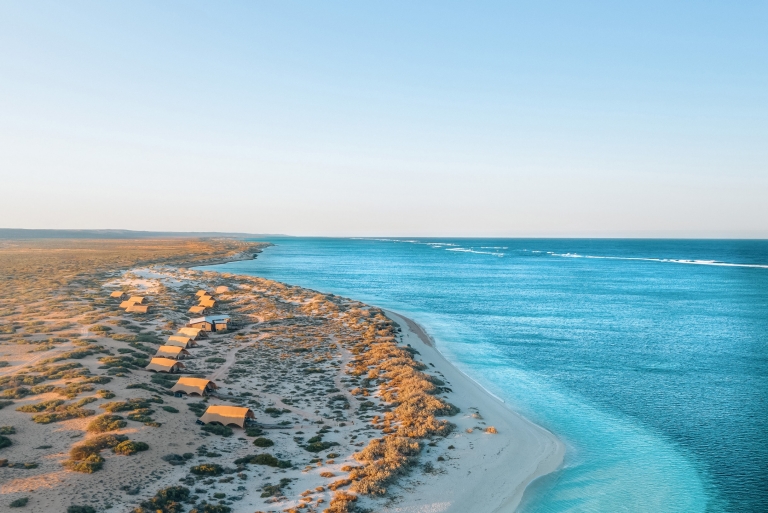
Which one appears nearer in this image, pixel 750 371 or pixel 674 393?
pixel 674 393

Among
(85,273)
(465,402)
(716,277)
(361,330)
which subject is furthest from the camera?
(716,277)

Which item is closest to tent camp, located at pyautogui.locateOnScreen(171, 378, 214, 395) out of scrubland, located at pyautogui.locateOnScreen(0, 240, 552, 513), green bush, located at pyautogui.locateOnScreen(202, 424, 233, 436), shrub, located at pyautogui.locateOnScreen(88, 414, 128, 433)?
scrubland, located at pyautogui.locateOnScreen(0, 240, 552, 513)

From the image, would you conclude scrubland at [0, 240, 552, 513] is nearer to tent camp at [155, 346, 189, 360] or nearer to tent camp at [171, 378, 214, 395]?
tent camp at [171, 378, 214, 395]

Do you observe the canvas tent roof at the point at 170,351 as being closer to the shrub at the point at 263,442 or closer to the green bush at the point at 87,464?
the shrub at the point at 263,442

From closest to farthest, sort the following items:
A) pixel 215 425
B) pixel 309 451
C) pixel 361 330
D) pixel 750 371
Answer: pixel 309 451, pixel 215 425, pixel 750 371, pixel 361 330

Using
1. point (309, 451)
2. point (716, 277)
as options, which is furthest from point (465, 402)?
point (716, 277)

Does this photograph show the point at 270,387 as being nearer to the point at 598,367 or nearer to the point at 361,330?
the point at 361,330

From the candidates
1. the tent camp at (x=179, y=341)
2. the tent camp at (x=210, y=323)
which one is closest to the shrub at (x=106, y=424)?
the tent camp at (x=179, y=341)
